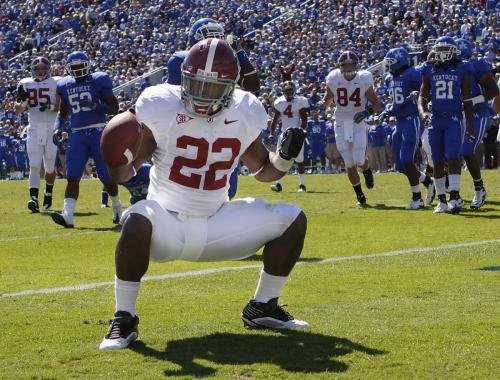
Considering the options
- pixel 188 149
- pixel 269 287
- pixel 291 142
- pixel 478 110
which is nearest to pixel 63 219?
pixel 478 110

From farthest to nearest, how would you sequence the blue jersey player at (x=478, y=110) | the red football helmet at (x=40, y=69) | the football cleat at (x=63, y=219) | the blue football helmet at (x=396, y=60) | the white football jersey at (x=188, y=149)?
the red football helmet at (x=40, y=69), the blue football helmet at (x=396, y=60), the blue jersey player at (x=478, y=110), the football cleat at (x=63, y=219), the white football jersey at (x=188, y=149)

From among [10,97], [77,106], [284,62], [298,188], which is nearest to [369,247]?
[77,106]

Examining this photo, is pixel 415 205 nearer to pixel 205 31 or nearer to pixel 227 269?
pixel 205 31

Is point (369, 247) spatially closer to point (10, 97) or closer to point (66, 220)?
point (66, 220)

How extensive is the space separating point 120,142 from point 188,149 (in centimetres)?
51

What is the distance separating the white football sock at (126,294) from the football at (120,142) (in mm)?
600

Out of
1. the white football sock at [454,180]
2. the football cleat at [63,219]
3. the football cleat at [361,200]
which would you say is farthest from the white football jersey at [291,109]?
the football cleat at [63,219]

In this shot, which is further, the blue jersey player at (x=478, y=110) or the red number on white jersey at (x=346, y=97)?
the red number on white jersey at (x=346, y=97)

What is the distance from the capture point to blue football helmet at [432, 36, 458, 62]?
1270 cm

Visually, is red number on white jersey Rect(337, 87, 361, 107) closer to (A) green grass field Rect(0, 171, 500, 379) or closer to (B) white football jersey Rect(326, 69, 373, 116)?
(B) white football jersey Rect(326, 69, 373, 116)

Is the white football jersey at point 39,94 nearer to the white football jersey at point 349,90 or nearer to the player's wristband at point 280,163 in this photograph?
the white football jersey at point 349,90

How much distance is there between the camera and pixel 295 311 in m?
6.04

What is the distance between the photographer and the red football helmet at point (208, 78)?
16.9ft

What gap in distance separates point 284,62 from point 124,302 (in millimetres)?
27105
